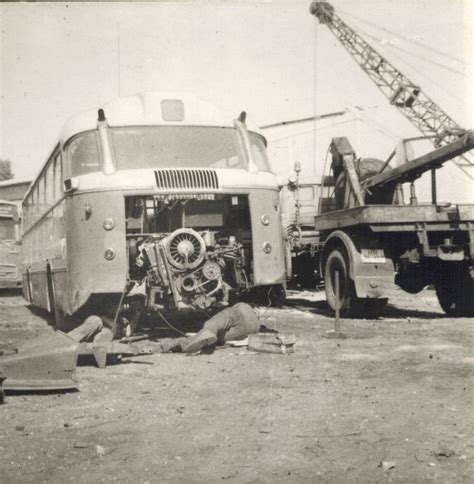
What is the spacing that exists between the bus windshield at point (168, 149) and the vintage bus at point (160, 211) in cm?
1

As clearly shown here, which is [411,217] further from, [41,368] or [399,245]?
[41,368]

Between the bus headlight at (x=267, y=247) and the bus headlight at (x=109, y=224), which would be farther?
the bus headlight at (x=267, y=247)

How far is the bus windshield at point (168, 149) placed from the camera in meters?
8.22

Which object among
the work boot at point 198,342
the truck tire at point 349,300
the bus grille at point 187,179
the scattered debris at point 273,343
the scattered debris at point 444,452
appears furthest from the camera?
the truck tire at point 349,300

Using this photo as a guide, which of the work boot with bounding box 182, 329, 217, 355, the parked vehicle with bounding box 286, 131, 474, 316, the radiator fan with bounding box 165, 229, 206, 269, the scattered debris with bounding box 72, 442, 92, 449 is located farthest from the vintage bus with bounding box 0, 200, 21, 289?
the scattered debris with bounding box 72, 442, 92, 449

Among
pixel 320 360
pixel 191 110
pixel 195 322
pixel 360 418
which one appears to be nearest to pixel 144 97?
pixel 191 110

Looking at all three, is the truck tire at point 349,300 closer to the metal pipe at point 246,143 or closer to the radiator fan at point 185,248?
the metal pipe at point 246,143

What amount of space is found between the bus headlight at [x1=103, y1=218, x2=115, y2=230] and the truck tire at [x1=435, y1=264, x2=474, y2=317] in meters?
5.41

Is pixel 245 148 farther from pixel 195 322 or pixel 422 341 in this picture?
pixel 422 341

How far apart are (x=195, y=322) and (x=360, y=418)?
5.36 metres

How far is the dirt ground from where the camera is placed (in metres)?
3.60

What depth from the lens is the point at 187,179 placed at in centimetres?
798

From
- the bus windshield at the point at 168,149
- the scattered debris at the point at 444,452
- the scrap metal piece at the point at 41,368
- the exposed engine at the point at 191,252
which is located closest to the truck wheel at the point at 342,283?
the exposed engine at the point at 191,252

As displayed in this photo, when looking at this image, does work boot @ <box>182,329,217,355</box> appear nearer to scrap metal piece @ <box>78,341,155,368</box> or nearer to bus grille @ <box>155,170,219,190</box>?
scrap metal piece @ <box>78,341,155,368</box>
